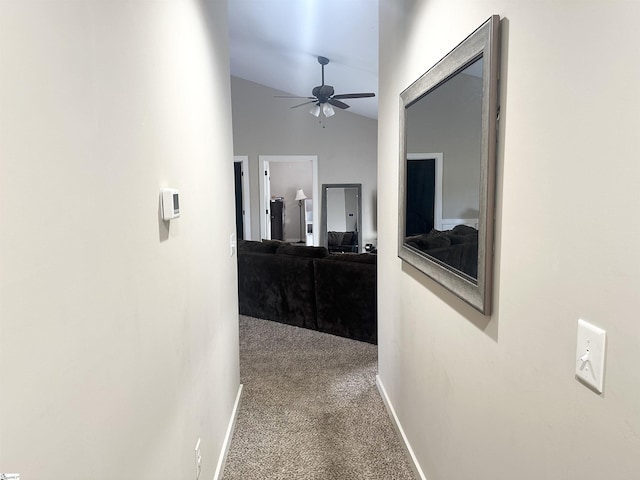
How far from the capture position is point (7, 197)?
56cm

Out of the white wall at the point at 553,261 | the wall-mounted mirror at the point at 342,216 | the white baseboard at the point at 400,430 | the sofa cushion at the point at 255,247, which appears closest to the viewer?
the white wall at the point at 553,261

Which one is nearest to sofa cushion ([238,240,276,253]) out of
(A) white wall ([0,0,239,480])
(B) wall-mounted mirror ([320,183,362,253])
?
(A) white wall ([0,0,239,480])

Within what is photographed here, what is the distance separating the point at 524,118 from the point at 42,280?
1.07m

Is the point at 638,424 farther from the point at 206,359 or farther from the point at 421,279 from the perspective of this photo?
the point at 206,359

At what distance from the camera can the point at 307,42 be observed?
492cm

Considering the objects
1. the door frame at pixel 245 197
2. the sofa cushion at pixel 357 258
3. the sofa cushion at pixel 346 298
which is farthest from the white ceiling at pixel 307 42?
the sofa cushion at pixel 346 298

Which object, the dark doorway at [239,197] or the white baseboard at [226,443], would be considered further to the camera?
the dark doorway at [239,197]

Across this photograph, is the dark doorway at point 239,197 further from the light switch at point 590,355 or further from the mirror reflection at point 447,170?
the light switch at point 590,355

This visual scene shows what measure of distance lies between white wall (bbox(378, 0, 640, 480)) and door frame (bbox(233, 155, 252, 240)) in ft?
21.1

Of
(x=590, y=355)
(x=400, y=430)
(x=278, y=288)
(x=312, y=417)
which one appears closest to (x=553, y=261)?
(x=590, y=355)

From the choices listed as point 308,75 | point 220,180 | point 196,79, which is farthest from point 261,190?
point 196,79

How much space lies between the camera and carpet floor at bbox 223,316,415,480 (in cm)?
214

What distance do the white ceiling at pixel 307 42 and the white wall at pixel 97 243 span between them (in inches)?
113

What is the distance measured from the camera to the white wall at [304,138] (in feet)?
25.4
